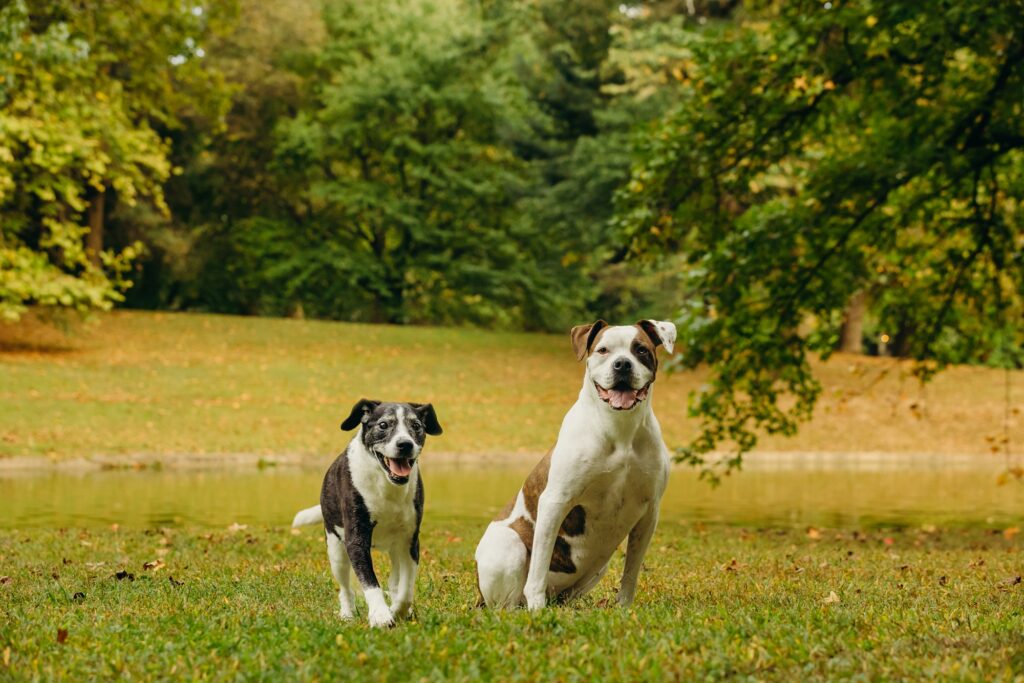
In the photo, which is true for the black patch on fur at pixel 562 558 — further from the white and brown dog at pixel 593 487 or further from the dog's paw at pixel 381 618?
the dog's paw at pixel 381 618

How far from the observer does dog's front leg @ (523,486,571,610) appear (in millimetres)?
6203

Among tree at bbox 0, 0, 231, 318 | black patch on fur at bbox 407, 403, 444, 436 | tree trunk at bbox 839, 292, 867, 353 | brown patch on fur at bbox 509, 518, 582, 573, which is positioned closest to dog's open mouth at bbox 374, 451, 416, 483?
black patch on fur at bbox 407, 403, 444, 436

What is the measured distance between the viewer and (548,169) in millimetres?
36188

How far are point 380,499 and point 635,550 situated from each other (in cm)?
148

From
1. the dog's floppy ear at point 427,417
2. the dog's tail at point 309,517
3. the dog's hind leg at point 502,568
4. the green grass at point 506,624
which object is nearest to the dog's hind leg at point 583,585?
the green grass at point 506,624

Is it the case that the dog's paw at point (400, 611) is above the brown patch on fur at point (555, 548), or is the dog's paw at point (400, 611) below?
below

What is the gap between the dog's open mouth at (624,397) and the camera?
594 centimetres

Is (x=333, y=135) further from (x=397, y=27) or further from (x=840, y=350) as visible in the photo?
(x=840, y=350)

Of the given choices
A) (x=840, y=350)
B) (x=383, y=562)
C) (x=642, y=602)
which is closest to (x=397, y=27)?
(x=840, y=350)

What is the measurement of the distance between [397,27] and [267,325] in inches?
518

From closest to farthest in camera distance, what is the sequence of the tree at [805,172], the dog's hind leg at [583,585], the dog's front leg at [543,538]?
the dog's front leg at [543,538] < the dog's hind leg at [583,585] < the tree at [805,172]

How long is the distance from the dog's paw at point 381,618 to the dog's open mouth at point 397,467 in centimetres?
66

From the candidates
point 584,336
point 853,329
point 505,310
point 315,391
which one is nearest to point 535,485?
point 584,336

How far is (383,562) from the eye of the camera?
1012 cm
